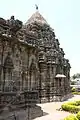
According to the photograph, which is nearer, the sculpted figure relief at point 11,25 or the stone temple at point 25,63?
the stone temple at point 25,63

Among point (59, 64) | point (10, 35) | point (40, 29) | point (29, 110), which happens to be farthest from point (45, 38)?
point (29, 110)

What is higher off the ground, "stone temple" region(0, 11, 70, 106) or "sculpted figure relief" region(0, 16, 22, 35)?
"sculpted figure relief" region(0, 16, 22, 35)

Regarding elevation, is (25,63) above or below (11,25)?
below

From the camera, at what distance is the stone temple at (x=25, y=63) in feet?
36.0

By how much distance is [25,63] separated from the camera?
513 inches

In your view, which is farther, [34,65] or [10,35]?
[34,65]

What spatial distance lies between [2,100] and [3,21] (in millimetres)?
5442

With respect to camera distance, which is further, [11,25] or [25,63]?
[25,63]

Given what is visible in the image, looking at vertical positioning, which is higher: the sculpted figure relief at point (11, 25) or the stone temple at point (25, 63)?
the sculpted figure relief at point (11, 25)

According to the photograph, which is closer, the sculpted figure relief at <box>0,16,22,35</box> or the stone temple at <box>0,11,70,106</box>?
the stone temple at <box>0,11,70,106</box>

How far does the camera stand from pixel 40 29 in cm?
2112

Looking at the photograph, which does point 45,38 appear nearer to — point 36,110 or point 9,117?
point 36,110

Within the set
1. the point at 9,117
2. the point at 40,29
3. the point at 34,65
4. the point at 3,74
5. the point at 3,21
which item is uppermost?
the point at 40,29

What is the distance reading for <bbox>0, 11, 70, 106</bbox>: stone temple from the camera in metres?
11.0
